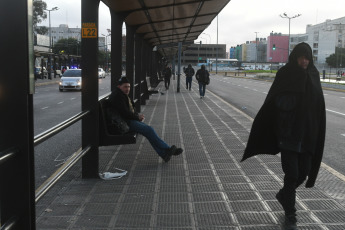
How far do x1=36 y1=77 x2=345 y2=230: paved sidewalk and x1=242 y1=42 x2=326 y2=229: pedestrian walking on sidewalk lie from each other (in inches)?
15.7

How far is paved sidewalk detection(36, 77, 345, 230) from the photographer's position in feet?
13.2

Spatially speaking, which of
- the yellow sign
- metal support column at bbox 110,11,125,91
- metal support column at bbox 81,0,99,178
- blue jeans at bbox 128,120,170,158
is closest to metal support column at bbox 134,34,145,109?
metal support column at bbox 110,11,125,91

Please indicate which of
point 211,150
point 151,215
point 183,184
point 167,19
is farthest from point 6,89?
point 167,19

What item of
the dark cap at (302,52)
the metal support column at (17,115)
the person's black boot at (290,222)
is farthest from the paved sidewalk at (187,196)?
the dark cap at (302,52)

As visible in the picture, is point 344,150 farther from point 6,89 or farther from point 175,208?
point 6,89

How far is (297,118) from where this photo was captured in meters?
3.96

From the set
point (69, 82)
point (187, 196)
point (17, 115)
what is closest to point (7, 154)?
point (17, 115)

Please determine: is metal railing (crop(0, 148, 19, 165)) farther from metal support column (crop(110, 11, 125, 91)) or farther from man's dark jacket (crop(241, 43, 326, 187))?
metal support column (crop(110, 11, 125, 91))

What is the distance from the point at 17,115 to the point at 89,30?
300cm

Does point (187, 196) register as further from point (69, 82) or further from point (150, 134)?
point (69, 82)

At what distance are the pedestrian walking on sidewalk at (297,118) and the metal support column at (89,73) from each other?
2355mm

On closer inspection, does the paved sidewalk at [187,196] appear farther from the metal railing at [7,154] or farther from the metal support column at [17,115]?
the metal railing at [7,154]

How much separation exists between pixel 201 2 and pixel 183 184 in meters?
5.18

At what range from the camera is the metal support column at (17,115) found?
2543 millimetres
